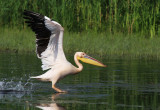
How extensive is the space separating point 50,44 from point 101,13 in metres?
9.09

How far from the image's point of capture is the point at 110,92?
8.42m

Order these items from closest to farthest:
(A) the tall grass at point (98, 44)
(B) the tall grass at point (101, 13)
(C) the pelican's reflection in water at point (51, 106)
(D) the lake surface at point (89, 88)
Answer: (C) the pelican's reflection in water at point (51, 106), (D) the lake surface at point (89, 88), (A) the tall grass at point (98, 44), (B) the tall grass at point (101, 13)

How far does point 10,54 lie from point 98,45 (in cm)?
269

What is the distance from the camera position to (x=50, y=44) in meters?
8.84

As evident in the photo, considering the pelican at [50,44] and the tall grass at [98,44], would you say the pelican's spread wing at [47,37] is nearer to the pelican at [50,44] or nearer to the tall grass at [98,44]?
the pelican at [50,44]

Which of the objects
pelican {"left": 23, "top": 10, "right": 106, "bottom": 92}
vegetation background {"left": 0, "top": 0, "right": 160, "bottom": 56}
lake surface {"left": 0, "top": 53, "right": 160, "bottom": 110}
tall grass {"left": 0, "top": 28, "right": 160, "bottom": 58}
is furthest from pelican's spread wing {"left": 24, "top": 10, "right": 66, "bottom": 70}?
vegetation background {"left": 0, "top": 0, "right": 160, "bottom": 56}

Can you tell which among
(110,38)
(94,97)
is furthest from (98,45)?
(94,97)

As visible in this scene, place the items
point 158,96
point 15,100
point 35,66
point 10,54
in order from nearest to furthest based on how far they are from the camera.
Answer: point 15,100
point 158,96
point 35,66
point 10,54

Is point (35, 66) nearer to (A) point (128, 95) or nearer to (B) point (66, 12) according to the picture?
(A) point (128, 95)

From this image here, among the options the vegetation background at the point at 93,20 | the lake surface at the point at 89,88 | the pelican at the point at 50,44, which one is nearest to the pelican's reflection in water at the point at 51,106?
the lake surface at the point at 89,88

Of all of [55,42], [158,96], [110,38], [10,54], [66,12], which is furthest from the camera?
[66,12]

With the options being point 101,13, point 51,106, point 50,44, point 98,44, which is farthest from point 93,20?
point 51,106

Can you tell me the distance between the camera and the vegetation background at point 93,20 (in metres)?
15.9

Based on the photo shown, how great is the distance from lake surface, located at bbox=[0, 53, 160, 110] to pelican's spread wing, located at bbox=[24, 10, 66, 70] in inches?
23.1
